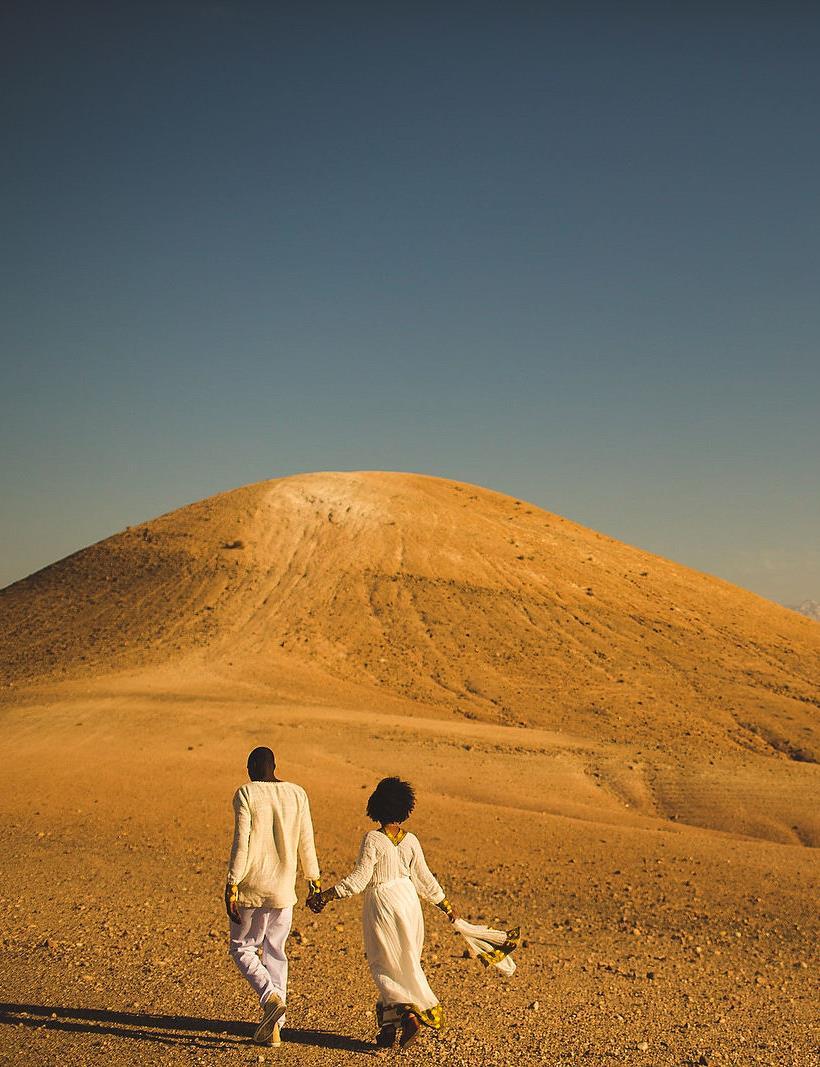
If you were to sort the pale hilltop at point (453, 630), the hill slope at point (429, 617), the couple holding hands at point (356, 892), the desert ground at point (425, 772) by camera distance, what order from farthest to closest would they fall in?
the hill slope at point (429, 617), the pale hilltop at point (453, 630), the desert ground at point (425, 772), the couple holding hands at point (356, 892)

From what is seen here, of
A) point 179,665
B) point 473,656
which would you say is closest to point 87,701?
point 179,665

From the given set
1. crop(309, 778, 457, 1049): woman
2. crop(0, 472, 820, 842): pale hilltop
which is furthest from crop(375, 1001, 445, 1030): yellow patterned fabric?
crop(0, 472, 820, 842): pale hilltop

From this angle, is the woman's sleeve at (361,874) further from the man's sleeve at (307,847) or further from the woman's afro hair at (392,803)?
the man's sleeve at (307,847)

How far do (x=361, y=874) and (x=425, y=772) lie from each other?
11.5m

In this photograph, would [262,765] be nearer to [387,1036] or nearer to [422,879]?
[422,879]

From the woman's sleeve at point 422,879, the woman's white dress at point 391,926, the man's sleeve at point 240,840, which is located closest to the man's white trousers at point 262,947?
the man's sleeve at point 240,840

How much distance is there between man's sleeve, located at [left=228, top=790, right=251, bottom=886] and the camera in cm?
551

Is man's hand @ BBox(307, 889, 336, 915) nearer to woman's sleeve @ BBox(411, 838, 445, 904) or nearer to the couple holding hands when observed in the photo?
the couple holding hands

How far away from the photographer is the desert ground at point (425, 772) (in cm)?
644

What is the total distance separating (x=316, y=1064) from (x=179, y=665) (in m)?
22.3

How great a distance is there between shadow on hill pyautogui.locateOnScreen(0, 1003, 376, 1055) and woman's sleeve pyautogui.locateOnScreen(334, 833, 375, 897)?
109 cm

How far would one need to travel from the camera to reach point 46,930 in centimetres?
817

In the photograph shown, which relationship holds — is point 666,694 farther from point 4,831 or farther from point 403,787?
point 403,787

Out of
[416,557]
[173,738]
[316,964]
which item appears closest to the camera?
[316,964]
